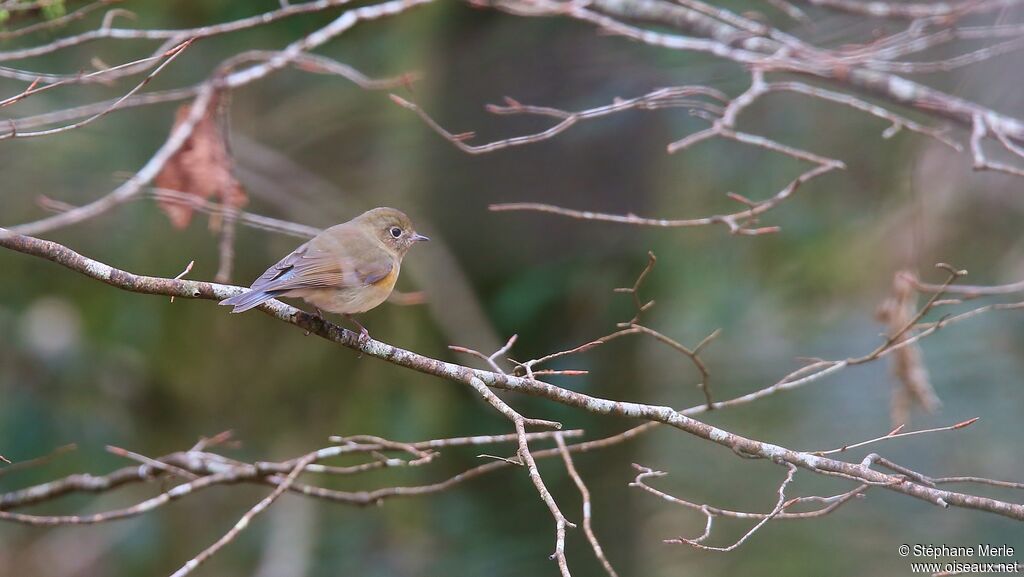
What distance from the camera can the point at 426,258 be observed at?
615 cm

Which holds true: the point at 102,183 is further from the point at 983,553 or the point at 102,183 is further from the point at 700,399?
the point at 983,553

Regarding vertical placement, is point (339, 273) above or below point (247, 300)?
below

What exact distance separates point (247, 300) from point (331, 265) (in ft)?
2.30

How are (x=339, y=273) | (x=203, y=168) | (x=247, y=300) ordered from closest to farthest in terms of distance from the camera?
(x=247, y=300)
(x=339, y=273)
(x=203, y=168)

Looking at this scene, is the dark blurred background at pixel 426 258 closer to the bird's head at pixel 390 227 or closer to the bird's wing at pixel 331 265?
the bird's head at pixel 390 227

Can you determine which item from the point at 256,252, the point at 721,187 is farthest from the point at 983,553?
the point at 256,252

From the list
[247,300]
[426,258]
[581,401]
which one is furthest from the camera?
[426,258]

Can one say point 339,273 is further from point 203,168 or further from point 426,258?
point 426,258

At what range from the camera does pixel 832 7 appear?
4965 mm

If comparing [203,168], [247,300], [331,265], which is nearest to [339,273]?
[331,265]

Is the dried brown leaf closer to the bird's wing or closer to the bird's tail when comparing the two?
the bird's wing

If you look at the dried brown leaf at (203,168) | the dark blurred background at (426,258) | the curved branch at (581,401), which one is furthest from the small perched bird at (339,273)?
the dark blurred background at (426,258)

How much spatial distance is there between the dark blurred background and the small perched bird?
1.69 metres

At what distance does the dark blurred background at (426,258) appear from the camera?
5895 millimetres
